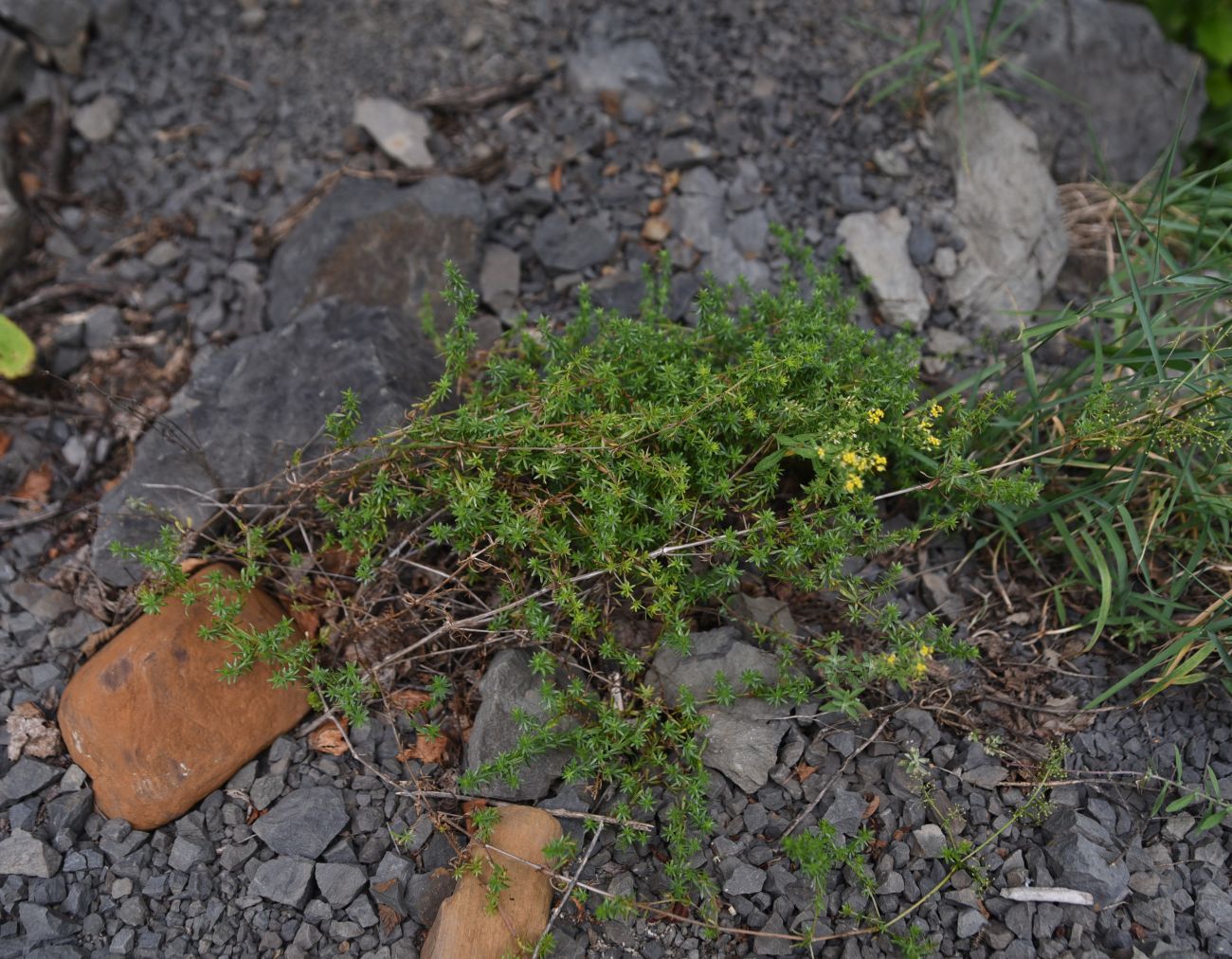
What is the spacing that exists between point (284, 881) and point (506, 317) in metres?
2.11

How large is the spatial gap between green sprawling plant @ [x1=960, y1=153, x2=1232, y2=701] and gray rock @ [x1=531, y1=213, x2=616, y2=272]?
163cm

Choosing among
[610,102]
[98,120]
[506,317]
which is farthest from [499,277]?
[98,120]

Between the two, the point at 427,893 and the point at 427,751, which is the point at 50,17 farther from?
the point at 427,893

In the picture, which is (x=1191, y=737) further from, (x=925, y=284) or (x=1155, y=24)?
(x=1155, y=24)

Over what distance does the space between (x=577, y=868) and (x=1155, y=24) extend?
475cm

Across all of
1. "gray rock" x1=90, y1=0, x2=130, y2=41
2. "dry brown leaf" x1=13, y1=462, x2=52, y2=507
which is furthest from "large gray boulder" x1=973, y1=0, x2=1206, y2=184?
"dry brown leaf" x1=13, y1=462, x2=52, y2=507

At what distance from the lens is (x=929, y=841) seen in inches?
104

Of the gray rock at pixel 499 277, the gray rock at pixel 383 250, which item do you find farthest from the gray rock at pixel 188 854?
the gray rock at pixel 499 277

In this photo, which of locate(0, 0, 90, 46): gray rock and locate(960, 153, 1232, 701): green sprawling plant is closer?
locate(960, 153, 1232, 701): green sprawling plant

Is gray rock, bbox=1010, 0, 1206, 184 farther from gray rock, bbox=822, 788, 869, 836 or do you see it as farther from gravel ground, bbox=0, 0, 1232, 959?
gray rock, bbox=822, 788, 869, 836

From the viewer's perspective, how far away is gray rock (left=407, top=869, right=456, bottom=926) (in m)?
2.59

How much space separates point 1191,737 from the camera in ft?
9.35

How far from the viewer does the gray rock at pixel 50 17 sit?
172 inches

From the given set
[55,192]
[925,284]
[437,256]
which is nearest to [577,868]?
[437,256]
